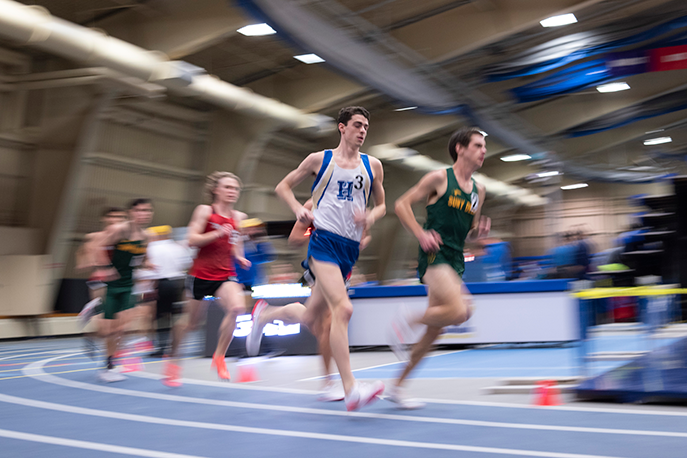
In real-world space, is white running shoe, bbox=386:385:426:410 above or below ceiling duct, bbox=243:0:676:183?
below

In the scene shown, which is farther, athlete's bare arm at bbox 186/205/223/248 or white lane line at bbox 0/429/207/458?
athlete's bare arm at bbox 186/205/223/248

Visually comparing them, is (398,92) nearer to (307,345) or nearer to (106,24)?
(106,24)

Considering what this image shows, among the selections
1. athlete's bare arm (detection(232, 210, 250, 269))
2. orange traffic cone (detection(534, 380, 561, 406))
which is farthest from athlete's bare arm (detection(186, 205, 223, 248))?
orange traffic cone (detection(534, 380, 561, 406))

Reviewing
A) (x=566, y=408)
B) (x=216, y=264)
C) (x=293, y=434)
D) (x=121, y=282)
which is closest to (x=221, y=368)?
(x=216, y=264)

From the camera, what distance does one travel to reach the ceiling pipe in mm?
11406

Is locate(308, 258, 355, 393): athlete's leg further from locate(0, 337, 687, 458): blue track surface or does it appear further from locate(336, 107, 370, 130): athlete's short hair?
locate(336, 107, 370, 130): athlete's short hair

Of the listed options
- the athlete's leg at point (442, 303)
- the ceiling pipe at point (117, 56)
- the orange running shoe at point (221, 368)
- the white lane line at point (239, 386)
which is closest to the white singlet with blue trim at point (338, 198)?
the athlete's leg at point (442, 303)

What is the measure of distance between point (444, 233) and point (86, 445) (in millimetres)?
2405

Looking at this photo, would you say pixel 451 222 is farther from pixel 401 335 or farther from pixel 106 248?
pixel 106 248

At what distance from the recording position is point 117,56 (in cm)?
1330

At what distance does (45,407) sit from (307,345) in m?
5.15

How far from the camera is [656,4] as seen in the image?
17516 millimetres

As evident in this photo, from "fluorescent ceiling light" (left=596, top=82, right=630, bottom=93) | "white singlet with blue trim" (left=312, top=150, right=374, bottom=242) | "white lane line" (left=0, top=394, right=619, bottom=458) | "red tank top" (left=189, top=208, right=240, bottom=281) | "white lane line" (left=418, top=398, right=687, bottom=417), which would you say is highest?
"fluorescent ceiling light" (left=596, top=82, right=630, bottom=93)

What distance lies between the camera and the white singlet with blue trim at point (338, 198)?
4387mm
